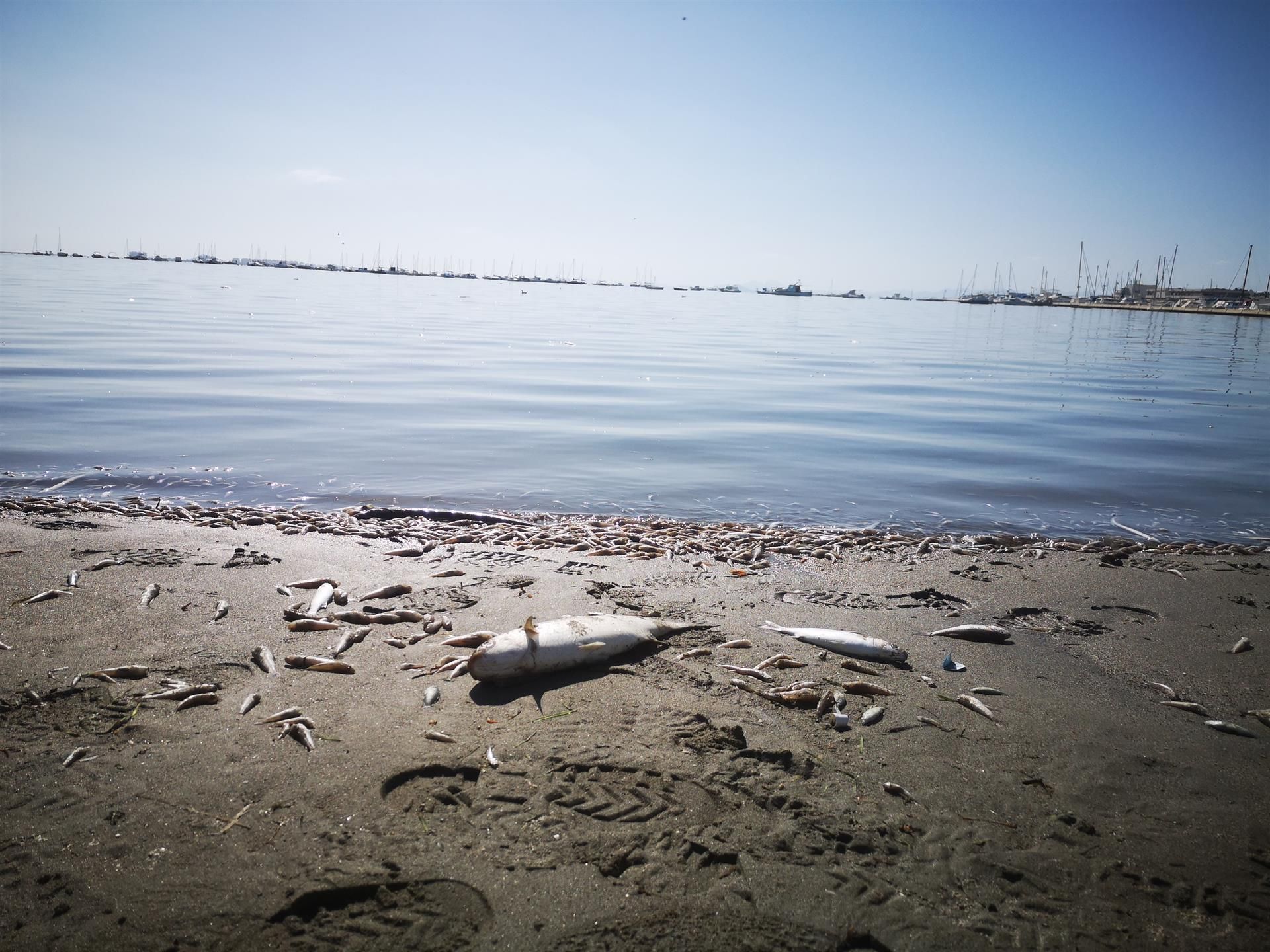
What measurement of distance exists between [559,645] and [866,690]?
230cm

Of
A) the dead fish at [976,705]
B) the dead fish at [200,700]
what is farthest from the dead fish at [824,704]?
the dead fish at [200,700]

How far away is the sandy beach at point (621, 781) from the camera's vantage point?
3.21 m

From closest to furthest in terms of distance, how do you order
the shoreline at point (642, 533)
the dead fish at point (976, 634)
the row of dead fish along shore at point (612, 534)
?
1. the dead fish at point (976, 634)
2. the row of dead fish along shore at point (612, 534)
3. the shoreline at point (642, 533)

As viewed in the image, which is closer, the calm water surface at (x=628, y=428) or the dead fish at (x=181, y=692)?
the dead fish at (x=181, y=692)

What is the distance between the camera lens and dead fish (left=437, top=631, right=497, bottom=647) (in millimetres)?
5730

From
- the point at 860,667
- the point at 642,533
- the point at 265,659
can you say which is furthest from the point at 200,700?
the point at 642,533

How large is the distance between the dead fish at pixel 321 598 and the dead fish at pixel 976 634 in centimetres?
548

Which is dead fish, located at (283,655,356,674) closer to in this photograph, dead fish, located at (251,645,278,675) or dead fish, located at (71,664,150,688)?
dead fish, located at (251,645,278,675)

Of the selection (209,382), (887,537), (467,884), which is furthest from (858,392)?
(467,884)

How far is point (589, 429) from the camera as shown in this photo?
57.4 feet

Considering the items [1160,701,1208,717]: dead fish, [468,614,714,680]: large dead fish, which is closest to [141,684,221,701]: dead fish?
[468,614,714,680]: large dead fish

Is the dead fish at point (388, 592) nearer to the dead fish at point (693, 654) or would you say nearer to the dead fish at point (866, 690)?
the dead fish at point (693, 654)

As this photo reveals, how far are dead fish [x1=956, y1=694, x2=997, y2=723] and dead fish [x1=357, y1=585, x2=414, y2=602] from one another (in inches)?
193

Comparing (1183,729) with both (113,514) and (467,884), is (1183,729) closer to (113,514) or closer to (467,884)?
(467,884)
